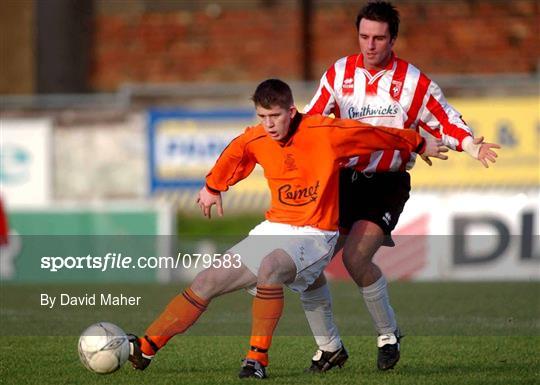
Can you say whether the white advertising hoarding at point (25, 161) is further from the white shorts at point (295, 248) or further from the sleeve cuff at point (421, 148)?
the sleeve cuff at point (421, 148)

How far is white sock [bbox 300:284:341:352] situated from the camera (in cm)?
809

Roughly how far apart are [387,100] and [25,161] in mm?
11134

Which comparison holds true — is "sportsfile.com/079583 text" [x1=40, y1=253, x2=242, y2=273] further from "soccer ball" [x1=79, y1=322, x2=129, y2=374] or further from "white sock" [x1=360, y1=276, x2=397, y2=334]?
"soccer ball" [x1=79, y1=322, x2=129, y2=374]

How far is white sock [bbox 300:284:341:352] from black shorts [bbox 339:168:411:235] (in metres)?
0.47

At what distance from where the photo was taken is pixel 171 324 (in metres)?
7.69

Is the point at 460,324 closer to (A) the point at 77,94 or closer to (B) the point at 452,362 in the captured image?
(B) the point at 452,362

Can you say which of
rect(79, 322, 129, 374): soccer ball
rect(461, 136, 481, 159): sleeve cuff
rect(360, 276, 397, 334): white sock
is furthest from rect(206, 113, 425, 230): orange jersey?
rect(79, 322, 129, 374): soccer ball

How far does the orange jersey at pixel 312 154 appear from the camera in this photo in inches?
303

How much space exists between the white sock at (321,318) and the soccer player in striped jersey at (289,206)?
37 centimetres

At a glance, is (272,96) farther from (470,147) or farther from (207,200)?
(470,147)

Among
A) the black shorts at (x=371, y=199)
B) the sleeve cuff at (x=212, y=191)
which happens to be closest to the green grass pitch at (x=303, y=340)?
the black shorts at (x=371, y=199)

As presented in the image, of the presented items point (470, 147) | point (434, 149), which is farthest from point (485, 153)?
point (434, 149)

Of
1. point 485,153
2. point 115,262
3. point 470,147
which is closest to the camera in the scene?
point 485,153

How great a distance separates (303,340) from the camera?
384 inches
